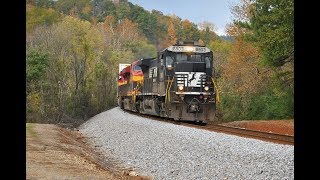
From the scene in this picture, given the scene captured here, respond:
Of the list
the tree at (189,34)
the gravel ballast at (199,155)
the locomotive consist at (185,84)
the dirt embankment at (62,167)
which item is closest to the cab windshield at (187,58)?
the locomotive consist at (185,84)

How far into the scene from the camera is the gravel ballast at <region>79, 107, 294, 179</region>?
365 inches

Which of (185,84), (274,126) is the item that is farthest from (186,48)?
(274,126)

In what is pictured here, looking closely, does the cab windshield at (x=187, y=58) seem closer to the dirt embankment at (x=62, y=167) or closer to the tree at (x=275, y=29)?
the tree at (x=275, y=29)

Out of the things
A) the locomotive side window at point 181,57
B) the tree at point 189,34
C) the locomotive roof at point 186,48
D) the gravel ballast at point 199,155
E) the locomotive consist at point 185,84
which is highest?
the tree at point 189,34

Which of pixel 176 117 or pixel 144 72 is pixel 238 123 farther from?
pixel 176 117

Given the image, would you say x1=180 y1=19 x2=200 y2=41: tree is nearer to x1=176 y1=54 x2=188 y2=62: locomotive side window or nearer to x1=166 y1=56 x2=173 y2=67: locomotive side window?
x1=176 y1=54 x2=188 y2=62: locomotive side window

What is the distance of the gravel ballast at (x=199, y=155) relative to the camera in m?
9.28

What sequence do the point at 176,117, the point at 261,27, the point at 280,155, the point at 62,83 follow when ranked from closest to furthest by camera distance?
the point at 280,155
the point at 176,117
the point at 261,27
the point at 62,83

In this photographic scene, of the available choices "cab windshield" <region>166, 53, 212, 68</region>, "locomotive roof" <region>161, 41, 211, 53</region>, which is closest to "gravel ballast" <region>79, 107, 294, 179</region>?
"cab windshield" <region>166, 53, 212, 68</region>
